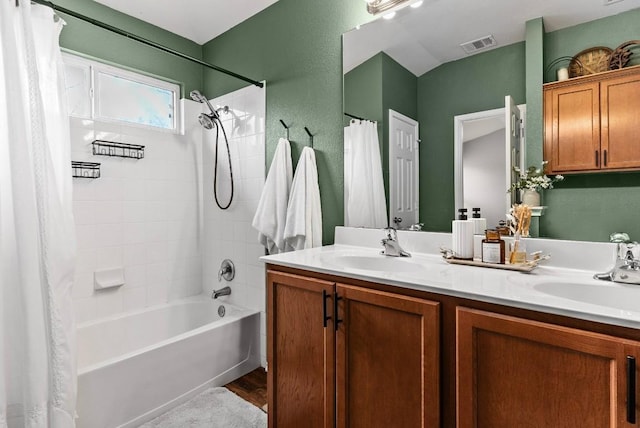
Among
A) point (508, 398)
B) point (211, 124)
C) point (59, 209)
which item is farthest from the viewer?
point (211, 124)

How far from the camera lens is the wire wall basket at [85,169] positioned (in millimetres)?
2176

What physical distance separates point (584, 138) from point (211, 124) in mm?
2349

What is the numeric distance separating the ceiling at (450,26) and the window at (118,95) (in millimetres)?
1650

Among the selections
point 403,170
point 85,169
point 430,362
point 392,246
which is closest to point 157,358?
point 85,169

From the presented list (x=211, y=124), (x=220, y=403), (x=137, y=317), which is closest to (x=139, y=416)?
(x=220, y=403)

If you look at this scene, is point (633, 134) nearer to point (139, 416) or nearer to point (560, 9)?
point (560, 9)

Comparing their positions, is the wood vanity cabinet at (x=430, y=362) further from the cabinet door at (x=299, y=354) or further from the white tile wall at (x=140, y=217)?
the white tile wall at (x=140, y=217)

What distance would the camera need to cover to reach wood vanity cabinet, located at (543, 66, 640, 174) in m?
1.14

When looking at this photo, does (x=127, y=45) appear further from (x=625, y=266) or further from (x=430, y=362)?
(x=625, y=266)

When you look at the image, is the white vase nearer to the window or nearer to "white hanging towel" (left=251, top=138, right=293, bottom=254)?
"white hanging towel" (left=251, top=138, right=293, bottom=254)

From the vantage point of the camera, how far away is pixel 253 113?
8.04 feet

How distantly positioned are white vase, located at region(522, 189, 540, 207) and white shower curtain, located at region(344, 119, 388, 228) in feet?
2.10

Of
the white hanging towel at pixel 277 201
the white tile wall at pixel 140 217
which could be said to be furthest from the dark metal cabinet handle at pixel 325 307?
the white tile wall at pixel 140 217

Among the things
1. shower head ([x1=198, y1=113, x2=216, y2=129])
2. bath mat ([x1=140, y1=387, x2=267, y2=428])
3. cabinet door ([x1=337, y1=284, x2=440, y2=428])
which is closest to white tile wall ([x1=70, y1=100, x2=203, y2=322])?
shower head ([x1=198, y1=113, x2=216, y2=129])
